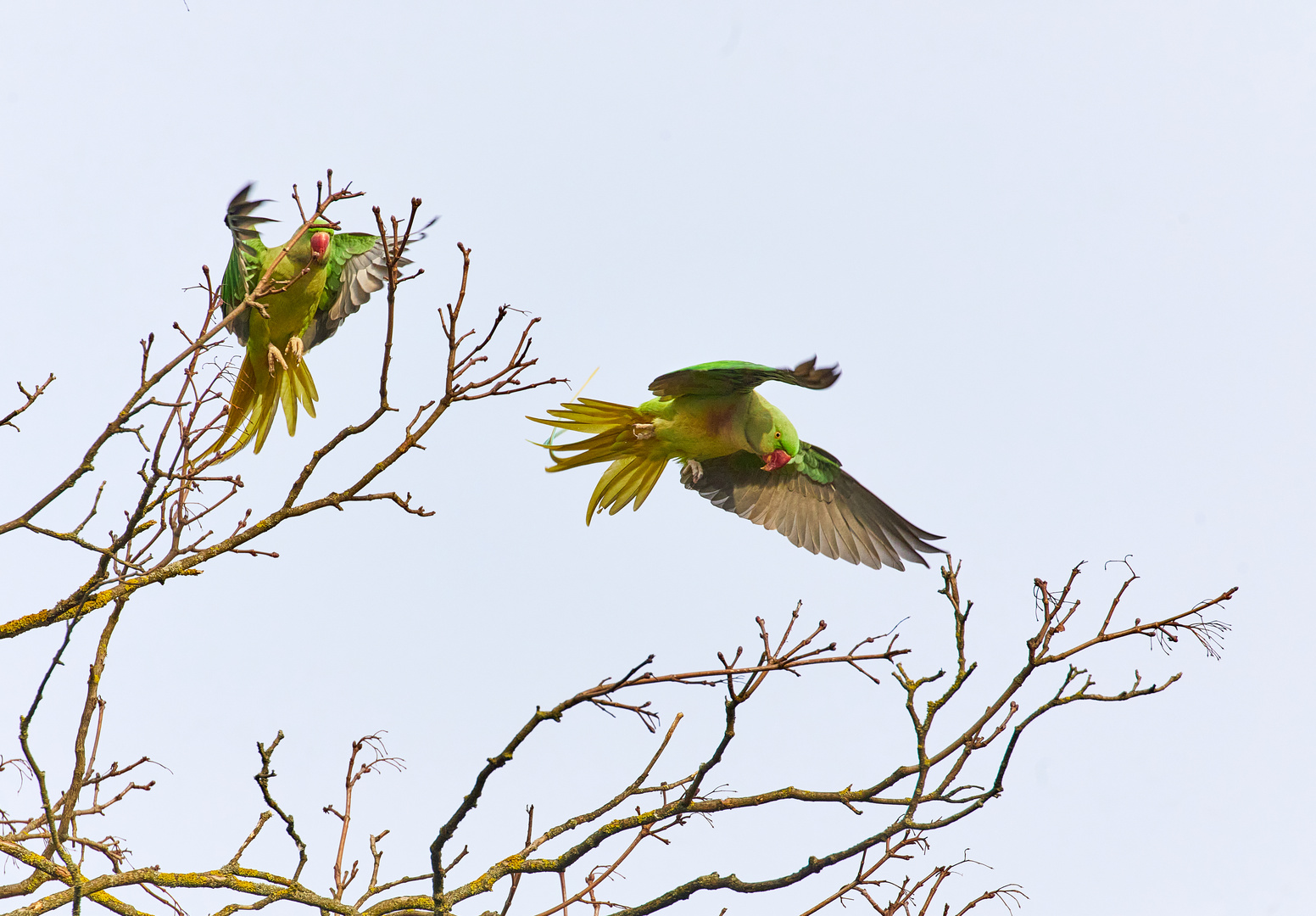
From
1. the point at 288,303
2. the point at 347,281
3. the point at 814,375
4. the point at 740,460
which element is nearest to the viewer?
the point at 814,375

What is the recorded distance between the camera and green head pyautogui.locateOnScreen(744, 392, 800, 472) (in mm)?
6043

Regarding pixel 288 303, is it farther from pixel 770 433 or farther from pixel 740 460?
pixel 740 460

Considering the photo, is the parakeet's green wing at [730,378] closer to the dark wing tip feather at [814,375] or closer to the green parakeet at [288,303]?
the dark wing tip feather at [814,375]

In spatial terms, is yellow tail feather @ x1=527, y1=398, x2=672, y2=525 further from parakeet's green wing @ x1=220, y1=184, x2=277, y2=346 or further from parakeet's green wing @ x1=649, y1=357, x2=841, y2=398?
parakeet's green wing @ x1=220, y1=184, x2=277, y2=346

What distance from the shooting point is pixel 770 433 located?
20.0 feet

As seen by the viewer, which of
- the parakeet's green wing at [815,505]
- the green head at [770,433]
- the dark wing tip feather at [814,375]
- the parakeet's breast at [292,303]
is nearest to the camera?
the dark wing tip feather at [814,375]

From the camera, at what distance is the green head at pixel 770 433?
6.04 metres

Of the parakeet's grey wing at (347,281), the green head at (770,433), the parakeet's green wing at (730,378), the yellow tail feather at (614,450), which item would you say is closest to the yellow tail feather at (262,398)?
the parakeet's grey wing at (347,281)

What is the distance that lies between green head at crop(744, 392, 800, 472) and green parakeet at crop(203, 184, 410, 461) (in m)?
2.10

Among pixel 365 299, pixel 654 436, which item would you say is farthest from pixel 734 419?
pixel 365 299

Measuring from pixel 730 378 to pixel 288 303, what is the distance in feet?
8.06

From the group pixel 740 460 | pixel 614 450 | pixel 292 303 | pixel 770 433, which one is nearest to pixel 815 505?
pixel 740 460

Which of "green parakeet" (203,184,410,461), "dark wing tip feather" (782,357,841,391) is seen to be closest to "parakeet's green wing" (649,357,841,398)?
"dark wing tip feather" (782,357,841,391)

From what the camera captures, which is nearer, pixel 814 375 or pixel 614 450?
pixel 814 375
